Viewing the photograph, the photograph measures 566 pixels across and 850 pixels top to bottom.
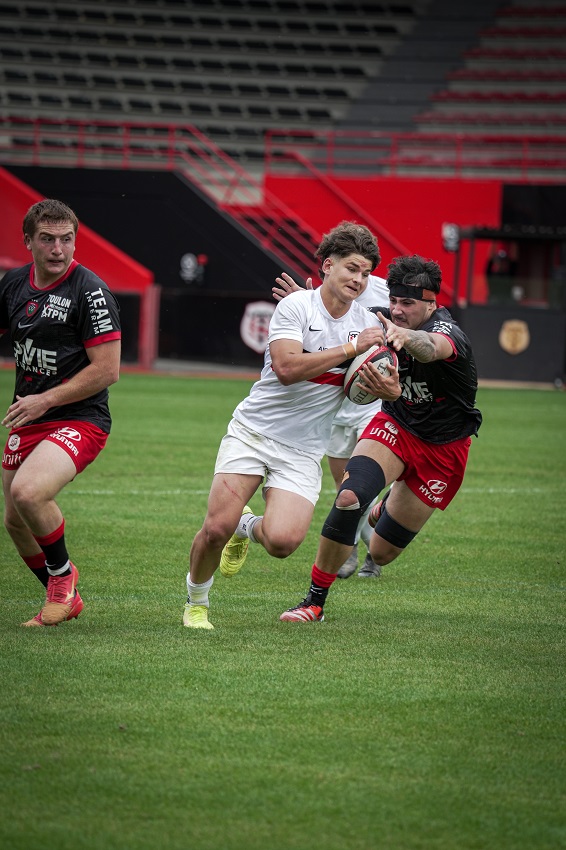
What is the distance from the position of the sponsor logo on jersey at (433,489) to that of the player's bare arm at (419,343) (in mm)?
842

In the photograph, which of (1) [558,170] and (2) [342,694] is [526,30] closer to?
(1) [558,170]

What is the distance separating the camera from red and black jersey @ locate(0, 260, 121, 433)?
5570 millimetres

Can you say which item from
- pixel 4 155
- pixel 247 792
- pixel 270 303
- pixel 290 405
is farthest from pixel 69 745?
pixel 4 155

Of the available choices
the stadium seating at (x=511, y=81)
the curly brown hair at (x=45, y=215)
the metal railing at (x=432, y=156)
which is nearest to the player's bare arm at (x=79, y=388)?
the curly brown hair at (x=45, y=215)

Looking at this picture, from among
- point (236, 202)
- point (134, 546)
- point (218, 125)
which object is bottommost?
point (134, 546)

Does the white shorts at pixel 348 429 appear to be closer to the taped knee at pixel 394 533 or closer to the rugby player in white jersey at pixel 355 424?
the rugby player in white jersey at pixel 355 424

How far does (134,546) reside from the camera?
775cm

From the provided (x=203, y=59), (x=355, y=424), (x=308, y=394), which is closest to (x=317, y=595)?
(x=308, y=394)

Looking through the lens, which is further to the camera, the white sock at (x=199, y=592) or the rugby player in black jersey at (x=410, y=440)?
the rugby player in black jersey at (x=410, y=440)

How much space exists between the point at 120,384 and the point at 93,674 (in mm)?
16282

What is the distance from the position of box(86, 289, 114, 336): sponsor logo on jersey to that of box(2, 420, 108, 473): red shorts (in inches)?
19.1

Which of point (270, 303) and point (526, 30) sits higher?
point (526, 30)

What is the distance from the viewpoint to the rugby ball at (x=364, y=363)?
18.2ft

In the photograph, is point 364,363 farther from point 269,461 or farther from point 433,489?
point 433,489
